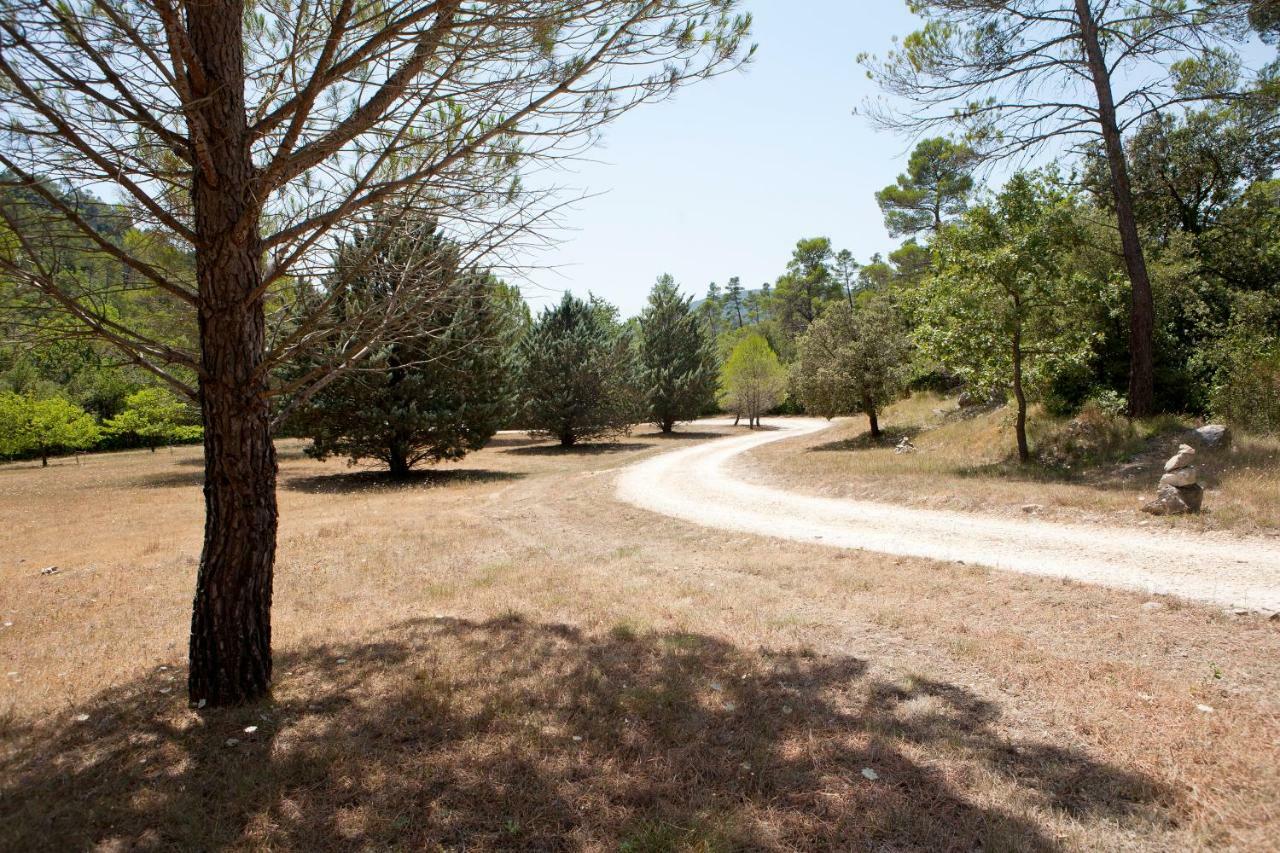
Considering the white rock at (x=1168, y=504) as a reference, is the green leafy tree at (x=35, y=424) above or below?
above

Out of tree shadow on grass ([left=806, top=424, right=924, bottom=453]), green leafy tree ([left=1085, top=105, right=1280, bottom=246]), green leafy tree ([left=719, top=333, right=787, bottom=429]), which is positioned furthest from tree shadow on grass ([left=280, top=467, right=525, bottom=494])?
green leafy tree ([left=719, top=333, right=787, bottom=429])

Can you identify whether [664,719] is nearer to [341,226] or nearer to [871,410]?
[341,226]

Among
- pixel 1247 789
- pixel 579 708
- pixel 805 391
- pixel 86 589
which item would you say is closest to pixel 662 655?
pixel 579 708

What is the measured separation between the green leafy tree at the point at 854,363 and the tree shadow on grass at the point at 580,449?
8.90 metres

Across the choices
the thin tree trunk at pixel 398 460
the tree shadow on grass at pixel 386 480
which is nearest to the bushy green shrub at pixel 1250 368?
the tree shadow on grass at pixel 386 480

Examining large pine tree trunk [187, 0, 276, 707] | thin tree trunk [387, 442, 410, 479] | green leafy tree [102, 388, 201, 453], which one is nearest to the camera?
large pine tree trunk [187, 0, 276, 707]

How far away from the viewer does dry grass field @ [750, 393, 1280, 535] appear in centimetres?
888

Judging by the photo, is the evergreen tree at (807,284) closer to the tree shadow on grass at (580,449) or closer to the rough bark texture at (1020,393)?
the tree shadow on grass at (580,449)

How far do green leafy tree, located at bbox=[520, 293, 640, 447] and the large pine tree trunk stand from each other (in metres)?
27.6

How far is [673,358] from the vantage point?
41031 mm

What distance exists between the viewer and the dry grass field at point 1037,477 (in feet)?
29.1

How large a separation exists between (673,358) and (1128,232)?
28625 millimetres

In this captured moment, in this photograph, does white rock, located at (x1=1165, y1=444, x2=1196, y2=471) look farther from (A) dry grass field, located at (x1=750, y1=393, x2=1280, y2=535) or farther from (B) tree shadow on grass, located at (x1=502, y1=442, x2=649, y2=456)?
(B) tree shadow on grass, located at (x1=502, y1=442, x2=649, y2=456)

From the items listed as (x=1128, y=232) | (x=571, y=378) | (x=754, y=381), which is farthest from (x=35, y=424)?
(x=1128, y=232)
